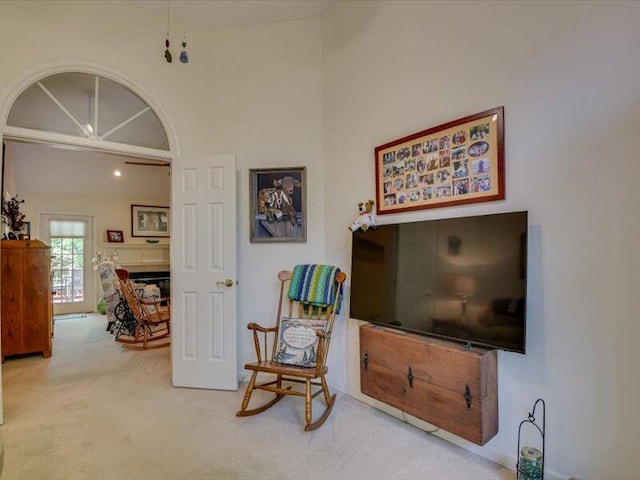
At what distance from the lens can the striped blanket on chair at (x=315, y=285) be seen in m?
2.73

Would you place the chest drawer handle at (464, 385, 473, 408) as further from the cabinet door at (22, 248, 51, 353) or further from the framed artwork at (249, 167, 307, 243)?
the cabinet door at (22, 248, 51, 353)

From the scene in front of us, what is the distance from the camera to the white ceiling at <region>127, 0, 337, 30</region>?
2982 millimetres

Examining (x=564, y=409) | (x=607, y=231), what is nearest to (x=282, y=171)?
(x=607, y=231)

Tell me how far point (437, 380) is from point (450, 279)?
54cm

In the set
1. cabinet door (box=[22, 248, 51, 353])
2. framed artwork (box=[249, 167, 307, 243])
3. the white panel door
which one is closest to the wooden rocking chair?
cabinet door (box=[22, 248, 51, 353])

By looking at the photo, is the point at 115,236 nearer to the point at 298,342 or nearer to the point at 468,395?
the point at 298,342

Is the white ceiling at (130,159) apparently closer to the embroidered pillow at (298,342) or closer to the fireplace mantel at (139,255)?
the fireplace mantel at (139,255)

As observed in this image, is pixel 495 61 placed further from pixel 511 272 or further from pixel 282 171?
pixel 282 171

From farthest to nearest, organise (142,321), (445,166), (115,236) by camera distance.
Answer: (115,236)
(142,321)
(445,166)

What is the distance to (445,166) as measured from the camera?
214cm

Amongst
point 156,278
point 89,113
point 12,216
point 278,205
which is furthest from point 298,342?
point 156,278

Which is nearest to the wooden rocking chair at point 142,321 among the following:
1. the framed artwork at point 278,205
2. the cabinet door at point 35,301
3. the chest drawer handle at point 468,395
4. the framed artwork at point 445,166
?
the cabinet door at point 35,301

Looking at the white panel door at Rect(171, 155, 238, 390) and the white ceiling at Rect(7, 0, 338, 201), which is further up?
the white ceiling at Rect(7, 0, 338, 201)

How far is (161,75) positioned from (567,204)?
3.22 meters
